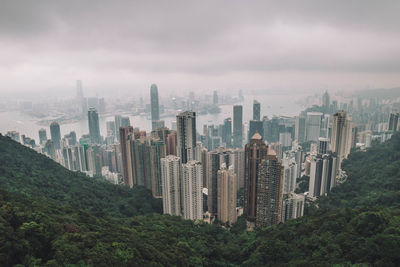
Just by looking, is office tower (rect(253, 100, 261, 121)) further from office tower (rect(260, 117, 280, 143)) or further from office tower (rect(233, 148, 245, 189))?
office tower (rect(233, 148, 245, 189))

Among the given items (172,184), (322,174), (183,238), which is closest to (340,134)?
(322,174)

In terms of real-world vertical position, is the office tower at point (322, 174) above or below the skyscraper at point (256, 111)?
below

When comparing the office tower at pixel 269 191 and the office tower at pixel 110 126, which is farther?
the office tower at pixel 110 126

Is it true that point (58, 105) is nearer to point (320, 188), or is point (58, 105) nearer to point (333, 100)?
point (320, 188)

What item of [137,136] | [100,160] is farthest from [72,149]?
[137,136]

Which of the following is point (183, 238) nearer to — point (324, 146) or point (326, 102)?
point (324, 146)

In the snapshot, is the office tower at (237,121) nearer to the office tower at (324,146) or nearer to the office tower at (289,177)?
the office tower at (324,146)

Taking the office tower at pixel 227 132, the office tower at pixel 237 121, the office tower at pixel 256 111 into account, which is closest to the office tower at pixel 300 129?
the office tower at pixel 256 111
